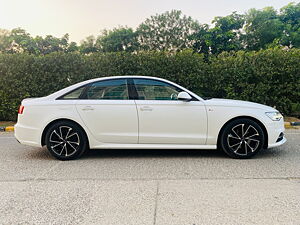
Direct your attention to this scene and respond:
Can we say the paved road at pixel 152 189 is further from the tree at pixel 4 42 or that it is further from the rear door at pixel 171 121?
the tree at pixel 4 42

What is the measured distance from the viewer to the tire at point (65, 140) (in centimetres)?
486

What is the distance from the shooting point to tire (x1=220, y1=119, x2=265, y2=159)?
4.82 m

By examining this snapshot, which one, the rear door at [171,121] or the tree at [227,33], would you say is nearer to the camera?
the rear door at [171,121]

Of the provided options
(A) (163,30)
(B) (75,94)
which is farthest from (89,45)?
(B) (75,94)

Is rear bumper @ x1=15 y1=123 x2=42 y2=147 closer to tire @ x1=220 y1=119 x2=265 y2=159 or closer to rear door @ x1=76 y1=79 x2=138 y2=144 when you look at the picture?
rear door @ x1=76 y1=79 x2=138 y2=144

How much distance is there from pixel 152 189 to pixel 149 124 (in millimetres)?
1525

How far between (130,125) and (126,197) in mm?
1747

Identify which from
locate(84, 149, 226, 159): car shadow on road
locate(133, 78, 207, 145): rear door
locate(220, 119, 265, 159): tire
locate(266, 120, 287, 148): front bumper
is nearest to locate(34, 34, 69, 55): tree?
locate(84, 149, 226, 159): car shadow on road

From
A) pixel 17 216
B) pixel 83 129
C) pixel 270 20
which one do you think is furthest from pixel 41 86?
pixel 270 20

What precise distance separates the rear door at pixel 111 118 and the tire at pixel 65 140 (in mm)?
244

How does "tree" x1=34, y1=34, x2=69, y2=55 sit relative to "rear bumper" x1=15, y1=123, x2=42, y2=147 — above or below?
above

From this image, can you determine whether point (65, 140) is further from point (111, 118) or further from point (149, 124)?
point (149, 124)

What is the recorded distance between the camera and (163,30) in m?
49.6

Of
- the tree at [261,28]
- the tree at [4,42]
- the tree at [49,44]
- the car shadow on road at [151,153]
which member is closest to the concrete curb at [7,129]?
the car shadow on road at [151,153]
